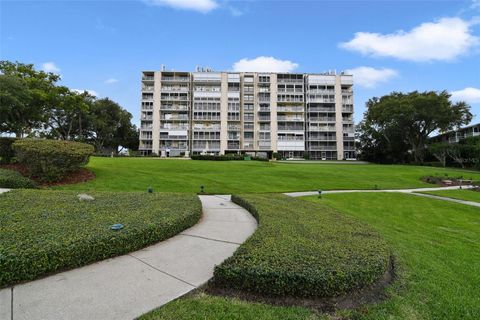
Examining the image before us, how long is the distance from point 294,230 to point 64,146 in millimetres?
12669

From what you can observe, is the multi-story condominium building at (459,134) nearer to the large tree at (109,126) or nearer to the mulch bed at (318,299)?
the mulch bed at (318,299)

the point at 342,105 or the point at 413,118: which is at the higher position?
the point at 342,105

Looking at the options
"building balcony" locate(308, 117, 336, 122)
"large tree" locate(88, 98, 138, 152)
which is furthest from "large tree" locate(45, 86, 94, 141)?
"building balcony" locate(308, 117, 336, 122)

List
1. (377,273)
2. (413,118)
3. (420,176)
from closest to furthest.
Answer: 1. (377,273)
2. (420,176)
3. (413,118)

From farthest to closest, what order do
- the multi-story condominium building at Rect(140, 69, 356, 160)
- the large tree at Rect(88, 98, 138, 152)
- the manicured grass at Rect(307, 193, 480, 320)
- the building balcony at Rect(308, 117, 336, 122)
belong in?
the building balcony at Rect(308, 117, 336, 122) < the multi-story condominium building at Rect(140, 69, 356, 160) < the large tree at Rect(88, 98, 138, 152) < the manicured grass at Rect(307, 193, 480, 320)

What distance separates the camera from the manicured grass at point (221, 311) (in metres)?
→ 2.68

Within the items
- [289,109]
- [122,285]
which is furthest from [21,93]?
[289,109]

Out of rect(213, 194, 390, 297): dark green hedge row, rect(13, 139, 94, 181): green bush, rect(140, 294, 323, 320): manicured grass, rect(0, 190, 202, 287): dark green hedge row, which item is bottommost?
rect(140, 294, 323, 320): manicured grass

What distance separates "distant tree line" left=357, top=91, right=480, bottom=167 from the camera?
149 ft

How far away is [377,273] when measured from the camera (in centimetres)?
373

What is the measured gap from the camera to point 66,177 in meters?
13.5

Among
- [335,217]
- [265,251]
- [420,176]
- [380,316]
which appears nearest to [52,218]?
[265,251]

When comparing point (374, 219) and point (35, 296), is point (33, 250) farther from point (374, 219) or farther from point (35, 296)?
point (374, 219)

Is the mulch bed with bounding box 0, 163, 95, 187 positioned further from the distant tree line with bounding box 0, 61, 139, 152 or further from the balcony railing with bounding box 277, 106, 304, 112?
the balcony railing with bounding box 277, 106, 304, 112
